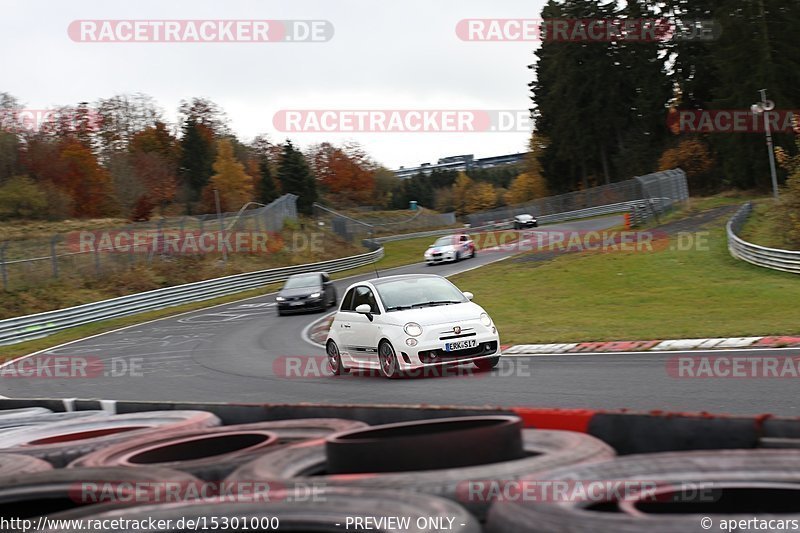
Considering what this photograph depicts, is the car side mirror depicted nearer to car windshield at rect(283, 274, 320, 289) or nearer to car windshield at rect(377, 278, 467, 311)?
car windshield at rect(377, 278, 467, 311)

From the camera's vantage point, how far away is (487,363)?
1422cm

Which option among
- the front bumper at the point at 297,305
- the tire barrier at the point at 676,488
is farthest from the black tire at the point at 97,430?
the front bumper at the point at 297,305

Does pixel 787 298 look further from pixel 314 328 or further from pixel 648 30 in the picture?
pixel 648 30

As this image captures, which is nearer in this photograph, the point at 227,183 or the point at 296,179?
the point at 296,179

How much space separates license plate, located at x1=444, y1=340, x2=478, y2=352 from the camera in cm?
1297

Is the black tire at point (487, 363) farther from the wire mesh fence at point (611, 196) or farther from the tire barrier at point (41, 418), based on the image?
the wire mesh fence at point (611, 196)

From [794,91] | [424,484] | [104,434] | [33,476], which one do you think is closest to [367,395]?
[104,434]

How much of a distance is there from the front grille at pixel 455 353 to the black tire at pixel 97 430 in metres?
5.92

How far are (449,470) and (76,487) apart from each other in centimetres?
212

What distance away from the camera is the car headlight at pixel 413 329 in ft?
42.4

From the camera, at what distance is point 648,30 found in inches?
3386

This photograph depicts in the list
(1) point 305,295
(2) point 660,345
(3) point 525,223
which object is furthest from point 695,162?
(2) point 660,345

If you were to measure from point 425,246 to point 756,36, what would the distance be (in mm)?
33284

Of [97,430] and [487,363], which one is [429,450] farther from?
[487,363]
